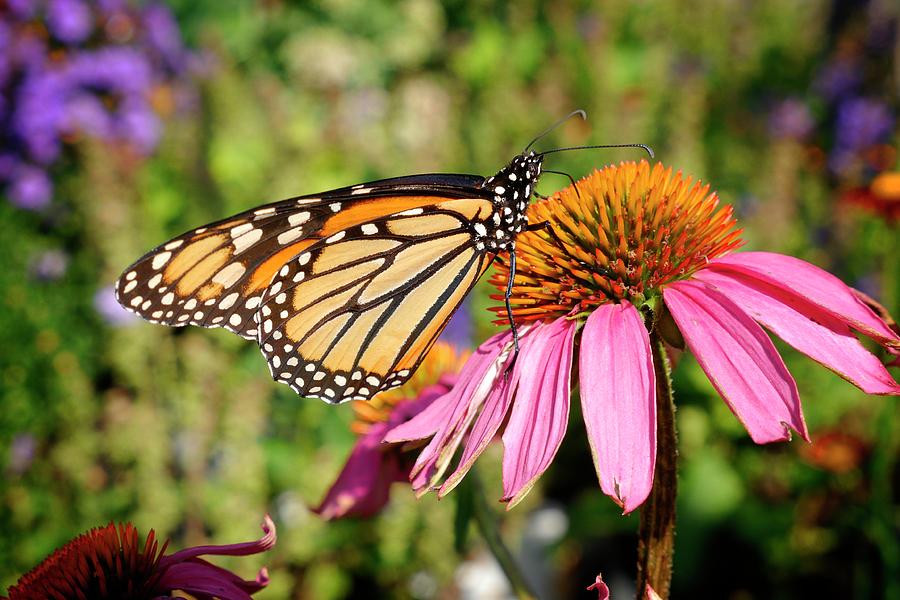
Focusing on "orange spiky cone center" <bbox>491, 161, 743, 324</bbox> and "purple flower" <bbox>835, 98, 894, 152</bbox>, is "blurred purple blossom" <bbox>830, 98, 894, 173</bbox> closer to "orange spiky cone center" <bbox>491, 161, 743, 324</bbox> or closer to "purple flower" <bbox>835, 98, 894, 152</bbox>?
"purple flower" <bbox>835, 98, 894, 152</bbox>

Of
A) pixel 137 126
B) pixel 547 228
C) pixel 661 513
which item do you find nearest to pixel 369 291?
pixel 547 228

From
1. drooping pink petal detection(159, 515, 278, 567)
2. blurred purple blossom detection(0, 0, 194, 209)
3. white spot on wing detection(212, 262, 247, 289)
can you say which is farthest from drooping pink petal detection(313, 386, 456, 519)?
blurred purple blossom detection(0, 0, 194, 209)

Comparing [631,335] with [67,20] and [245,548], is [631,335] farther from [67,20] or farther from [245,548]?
[67,20]

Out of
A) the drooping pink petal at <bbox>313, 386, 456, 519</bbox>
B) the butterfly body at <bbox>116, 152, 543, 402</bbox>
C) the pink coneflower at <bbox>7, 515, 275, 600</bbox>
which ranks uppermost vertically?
the butterfly body at <bbox>116, 152, 543, 402</bbox>

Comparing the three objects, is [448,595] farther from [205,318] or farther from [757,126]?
[757,126]

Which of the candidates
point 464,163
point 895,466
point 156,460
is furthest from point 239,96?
point 895,466


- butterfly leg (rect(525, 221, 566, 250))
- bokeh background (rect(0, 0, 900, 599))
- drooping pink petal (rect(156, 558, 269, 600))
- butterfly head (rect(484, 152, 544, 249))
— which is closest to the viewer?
drooping pink petal (rect(156, 558, 269, 600))
